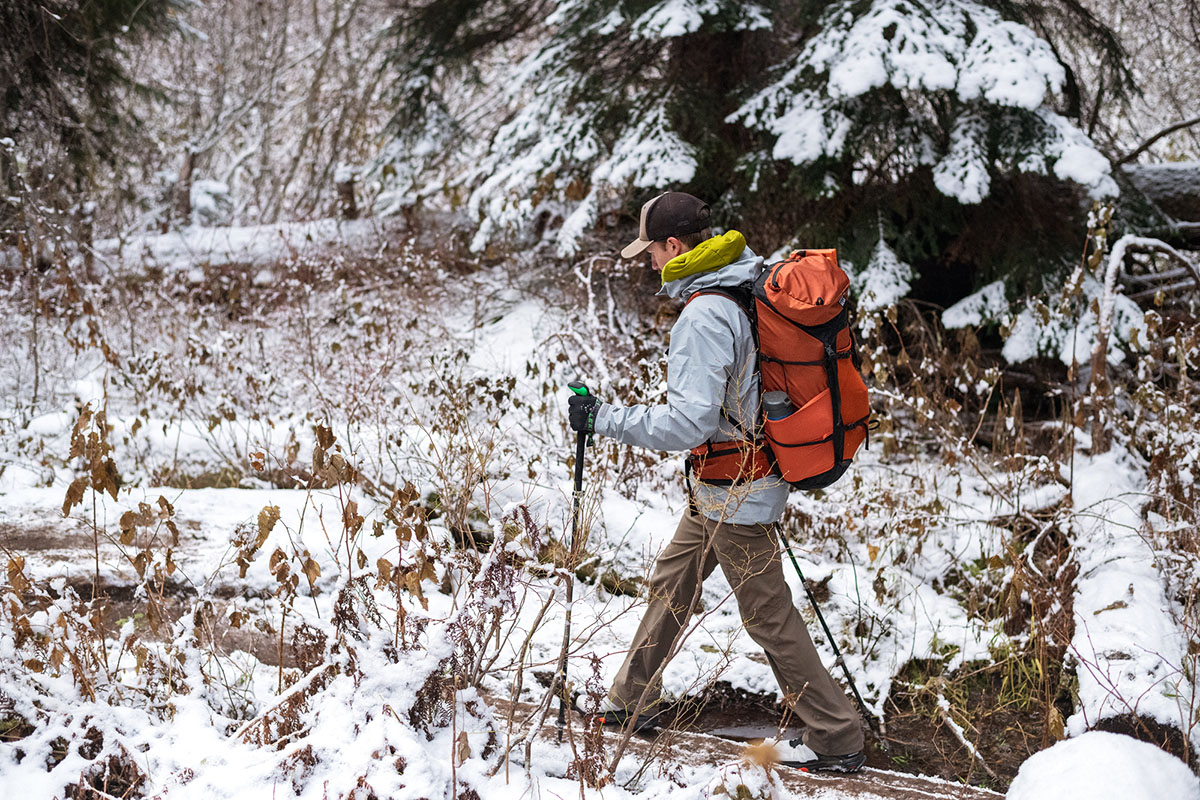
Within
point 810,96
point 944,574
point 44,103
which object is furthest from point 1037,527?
point 44,103

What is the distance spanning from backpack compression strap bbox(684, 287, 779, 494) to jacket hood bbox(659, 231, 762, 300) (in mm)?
24

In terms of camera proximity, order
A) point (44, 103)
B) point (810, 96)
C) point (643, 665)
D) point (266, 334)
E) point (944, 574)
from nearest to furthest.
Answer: point (643, 665) → point (944, 574) → point (810, 96) → point (44, 103) → point (266, 334)

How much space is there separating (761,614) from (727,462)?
0.56m

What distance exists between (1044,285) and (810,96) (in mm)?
2136

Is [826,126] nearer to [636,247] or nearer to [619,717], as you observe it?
[636,247]

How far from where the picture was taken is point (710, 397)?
104 inches

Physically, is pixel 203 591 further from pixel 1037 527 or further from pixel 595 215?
pixel 595 215

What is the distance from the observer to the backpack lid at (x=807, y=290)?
2596mm

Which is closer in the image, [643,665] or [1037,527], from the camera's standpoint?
[643,665]

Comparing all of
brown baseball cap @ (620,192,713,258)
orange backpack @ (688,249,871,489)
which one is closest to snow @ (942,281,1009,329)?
orange backpack @ (688,249,871,489)

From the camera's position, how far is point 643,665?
319 cm

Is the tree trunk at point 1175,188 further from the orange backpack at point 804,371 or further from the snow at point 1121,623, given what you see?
the orange backpack at point 804,371

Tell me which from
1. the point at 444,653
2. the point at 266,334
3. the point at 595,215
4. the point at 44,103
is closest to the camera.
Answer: the point at 444,653

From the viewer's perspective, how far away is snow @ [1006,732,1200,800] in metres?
2.52
